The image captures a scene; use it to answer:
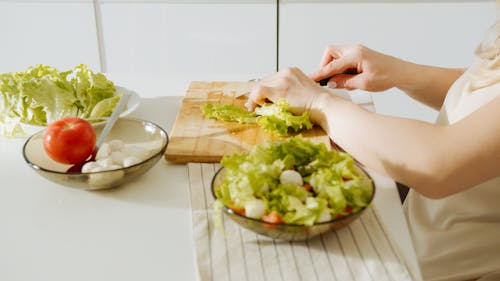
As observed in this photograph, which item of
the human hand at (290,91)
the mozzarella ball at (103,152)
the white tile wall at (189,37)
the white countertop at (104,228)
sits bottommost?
the white tile wall at (189,37)

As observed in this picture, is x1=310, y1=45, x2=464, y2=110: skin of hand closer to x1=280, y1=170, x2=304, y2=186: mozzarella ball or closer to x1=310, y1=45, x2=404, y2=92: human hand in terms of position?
x1=310, y1=45, x2=404, y2=92: human hand

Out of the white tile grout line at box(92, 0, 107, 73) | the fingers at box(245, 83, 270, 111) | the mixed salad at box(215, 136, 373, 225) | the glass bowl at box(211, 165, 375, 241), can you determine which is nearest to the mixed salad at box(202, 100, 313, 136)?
the fingers at box(245, 83, 270, 111)

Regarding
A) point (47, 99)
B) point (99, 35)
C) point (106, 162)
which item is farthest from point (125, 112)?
point (99, 35)

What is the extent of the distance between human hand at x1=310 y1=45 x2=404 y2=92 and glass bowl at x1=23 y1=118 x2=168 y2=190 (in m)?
0.51

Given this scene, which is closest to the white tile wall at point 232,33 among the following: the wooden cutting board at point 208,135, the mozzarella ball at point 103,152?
the wooden cutting board at point 208,135

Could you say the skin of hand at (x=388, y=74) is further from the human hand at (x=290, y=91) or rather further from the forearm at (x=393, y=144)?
the forearm at (x=393, y=144)

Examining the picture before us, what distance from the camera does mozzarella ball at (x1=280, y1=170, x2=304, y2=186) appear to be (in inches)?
33.5

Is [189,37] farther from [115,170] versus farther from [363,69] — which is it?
[115,170]

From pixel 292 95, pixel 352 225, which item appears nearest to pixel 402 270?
pixel 352 225

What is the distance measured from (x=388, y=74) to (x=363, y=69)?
0.07 meters

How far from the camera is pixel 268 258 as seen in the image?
32.6 inches

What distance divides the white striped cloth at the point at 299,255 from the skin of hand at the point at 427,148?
0.14m

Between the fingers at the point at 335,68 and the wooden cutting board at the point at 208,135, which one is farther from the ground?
the fingers at the point at 335,68

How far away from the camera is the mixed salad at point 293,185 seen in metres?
0.80
